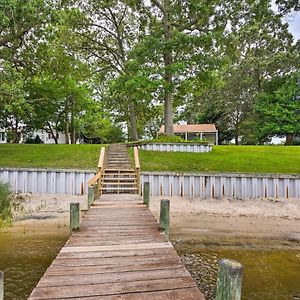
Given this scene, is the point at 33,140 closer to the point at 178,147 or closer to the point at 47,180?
the point at 178,147

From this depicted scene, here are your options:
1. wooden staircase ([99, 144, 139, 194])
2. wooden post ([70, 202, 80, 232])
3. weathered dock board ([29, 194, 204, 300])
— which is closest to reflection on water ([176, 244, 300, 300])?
weathered dock board ([29, 194, 204, 300])

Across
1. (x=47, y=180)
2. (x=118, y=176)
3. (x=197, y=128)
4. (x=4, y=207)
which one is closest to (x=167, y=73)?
(x=118, y=176)

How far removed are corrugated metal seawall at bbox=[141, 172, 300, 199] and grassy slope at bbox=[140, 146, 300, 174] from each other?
0.76m

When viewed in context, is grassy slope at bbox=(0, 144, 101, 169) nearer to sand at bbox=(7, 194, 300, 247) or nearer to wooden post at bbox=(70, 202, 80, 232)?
sand at bbox=(7, 194, 300, 247)

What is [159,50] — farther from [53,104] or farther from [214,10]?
[53,104]

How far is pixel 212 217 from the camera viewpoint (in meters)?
13.4

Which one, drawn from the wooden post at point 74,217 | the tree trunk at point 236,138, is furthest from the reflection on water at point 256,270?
the tree trunk at point 236,138

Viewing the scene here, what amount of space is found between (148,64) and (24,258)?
643 inches

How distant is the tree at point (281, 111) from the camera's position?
33688mm

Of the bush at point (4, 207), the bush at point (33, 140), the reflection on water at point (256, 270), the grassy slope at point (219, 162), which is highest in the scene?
the bush at point (33, 140)

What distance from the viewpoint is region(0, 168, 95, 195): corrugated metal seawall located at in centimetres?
1611

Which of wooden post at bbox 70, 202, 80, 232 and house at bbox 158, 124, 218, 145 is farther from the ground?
house at bbox 158, 124, 218, 145

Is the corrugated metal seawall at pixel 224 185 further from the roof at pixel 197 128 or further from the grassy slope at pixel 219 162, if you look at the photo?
the roof at pixel 197 128

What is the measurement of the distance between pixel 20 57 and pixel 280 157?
56.4 ft
